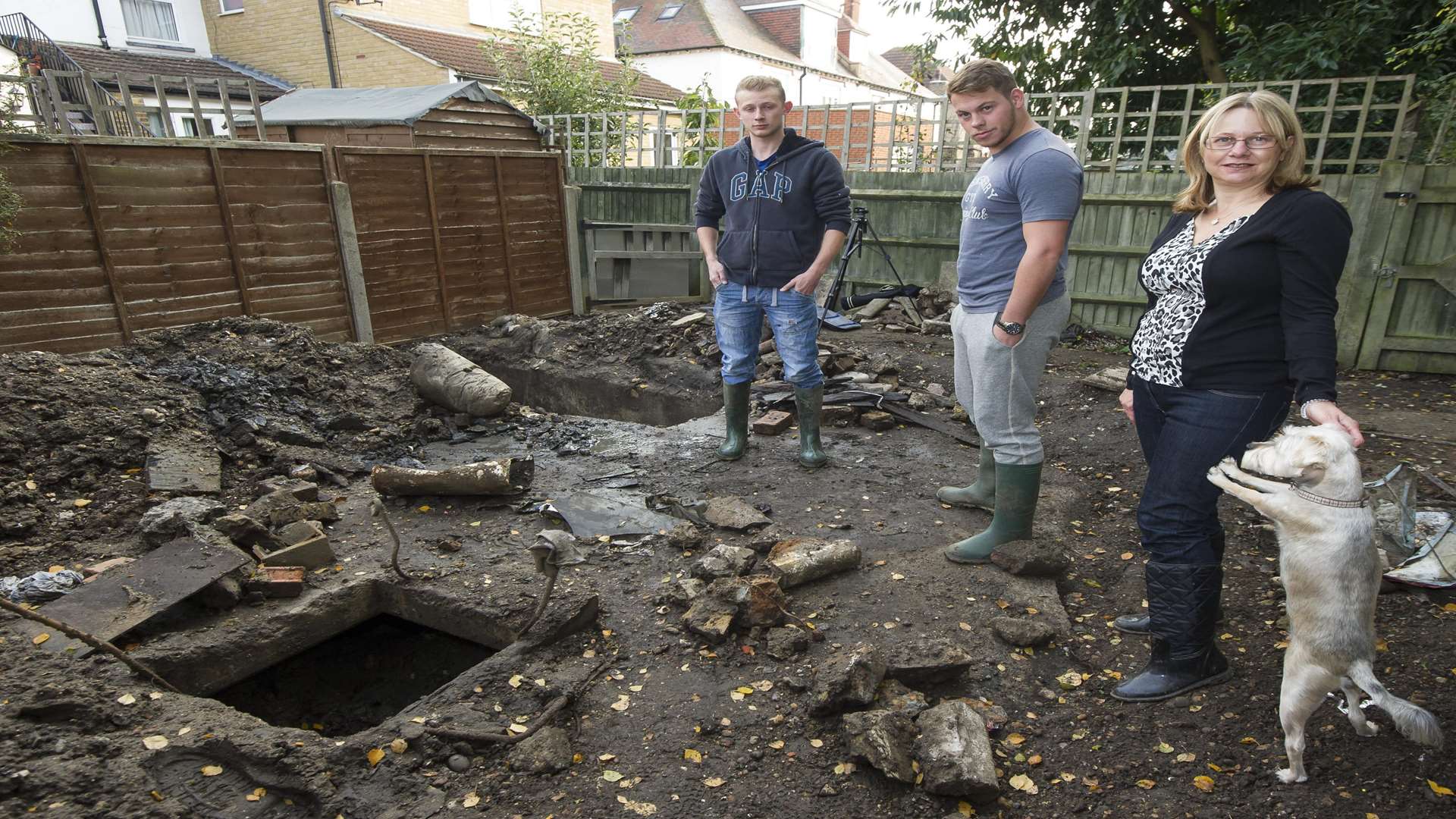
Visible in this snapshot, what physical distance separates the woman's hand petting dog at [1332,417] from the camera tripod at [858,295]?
210 inches

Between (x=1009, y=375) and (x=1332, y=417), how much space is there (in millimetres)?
1174

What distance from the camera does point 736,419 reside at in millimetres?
4574

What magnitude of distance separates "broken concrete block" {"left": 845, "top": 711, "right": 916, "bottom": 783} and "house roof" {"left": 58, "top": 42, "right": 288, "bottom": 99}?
17404 millimetres

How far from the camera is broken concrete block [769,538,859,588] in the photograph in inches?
122

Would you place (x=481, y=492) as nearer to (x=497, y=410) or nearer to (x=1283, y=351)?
(x=497, y=410)

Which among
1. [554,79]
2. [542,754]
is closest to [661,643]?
[542,754]

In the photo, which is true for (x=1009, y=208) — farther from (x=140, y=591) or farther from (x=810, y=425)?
(x=140, y=591)

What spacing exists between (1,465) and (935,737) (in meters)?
4.68

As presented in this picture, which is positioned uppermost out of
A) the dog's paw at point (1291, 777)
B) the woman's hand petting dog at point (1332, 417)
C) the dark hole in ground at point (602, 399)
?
the woman's hand petting dog at point (1332, 417)

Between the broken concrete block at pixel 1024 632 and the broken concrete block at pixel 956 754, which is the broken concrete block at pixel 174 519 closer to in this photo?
the broken concrete block at pixel 956 754

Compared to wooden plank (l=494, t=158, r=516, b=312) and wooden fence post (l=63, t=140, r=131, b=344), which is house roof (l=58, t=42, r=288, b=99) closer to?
wooden plank (l=494, t=158, r=516, b=312)

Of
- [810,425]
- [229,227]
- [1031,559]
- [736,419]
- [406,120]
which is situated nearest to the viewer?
[1031,559]

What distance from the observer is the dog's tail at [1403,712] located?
5.88ft

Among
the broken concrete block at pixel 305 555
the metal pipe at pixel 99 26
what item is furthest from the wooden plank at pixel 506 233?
the metal pipe at pixel 99 26
